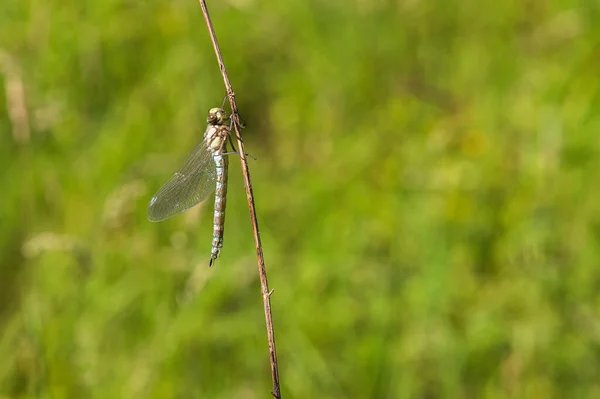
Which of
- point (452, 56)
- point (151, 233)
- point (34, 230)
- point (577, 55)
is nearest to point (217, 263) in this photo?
point (151, 233)

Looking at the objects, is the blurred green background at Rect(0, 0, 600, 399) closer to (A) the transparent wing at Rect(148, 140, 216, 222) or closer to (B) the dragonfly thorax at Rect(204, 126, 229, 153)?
(A) the transparent wing at Rect(148, 140, 216, 222)

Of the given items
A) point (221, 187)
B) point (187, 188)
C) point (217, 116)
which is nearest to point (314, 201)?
point (187, 188)

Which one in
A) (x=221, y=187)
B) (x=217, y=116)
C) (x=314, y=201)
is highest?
(x=314, y=201)

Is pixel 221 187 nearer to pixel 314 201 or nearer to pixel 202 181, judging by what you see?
pixel 202 181

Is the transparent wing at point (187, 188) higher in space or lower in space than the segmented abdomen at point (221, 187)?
higher

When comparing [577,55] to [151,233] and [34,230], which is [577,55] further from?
[34,230]

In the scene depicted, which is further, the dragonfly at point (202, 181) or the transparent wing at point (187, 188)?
the transparent wing at point (187, 188)

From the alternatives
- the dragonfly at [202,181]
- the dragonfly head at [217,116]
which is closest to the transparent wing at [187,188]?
the dragonfly at [202,181]

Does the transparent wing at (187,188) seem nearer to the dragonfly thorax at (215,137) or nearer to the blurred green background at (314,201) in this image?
the dragonfly thorax at (215,137)
